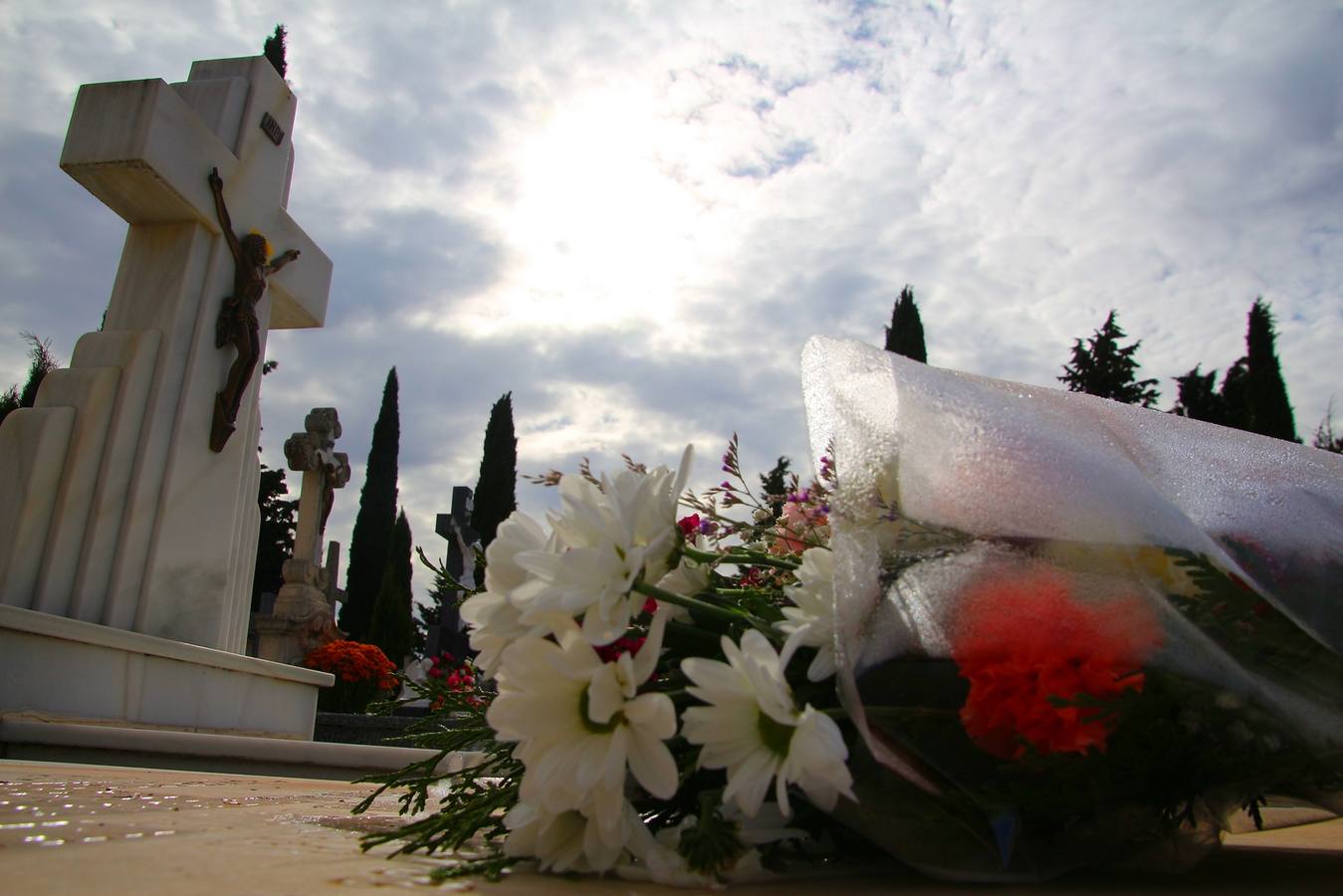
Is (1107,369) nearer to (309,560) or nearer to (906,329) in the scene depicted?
(906,329)

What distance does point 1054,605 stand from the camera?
2.95 feet

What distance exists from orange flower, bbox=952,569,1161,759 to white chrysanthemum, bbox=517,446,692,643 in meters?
0.32

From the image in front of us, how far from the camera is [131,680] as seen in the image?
16.6 feet

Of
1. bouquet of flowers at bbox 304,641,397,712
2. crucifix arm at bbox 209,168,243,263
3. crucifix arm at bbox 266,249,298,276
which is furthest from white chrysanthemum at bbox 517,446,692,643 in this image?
bouquet of flowers at bbox 304,641,397,712

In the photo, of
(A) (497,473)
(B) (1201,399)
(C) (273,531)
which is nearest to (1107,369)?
(B) (1201,399)

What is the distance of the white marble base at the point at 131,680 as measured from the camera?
4465 millimetres

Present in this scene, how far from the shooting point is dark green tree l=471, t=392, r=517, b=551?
2200cm

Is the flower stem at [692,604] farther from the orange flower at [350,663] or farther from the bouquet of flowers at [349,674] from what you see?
the bouquet of flowers at [349,674]

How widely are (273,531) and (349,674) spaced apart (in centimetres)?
1803

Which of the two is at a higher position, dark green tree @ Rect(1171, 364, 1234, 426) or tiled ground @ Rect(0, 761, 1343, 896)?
dark green tree @ Rect(1171, 364, 1234, 426)

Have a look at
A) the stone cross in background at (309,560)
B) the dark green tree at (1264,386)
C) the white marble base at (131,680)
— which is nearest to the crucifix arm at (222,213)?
the white marble base at (131,680)

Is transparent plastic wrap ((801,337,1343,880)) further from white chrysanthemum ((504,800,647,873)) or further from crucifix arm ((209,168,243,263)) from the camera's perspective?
crucifix arm ((209,168,243,263))

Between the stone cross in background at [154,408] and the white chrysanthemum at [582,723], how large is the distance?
549 centimetres

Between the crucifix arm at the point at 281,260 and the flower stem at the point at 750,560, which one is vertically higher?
the crucifix arm at the point at 281,260
